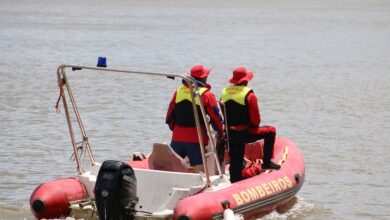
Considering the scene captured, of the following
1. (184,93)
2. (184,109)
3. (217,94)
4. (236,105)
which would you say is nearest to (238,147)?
(236,105)

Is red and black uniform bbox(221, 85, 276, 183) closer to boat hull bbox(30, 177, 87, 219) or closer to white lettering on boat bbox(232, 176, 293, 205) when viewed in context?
white lettering on boat bbox(232, 176, 293, 205)

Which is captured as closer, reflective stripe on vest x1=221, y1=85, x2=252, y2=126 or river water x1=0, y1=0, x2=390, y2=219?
reflective stripe on vest x1=221, y1=85, x2=252, y2=126

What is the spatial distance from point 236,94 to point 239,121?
0.96 feet

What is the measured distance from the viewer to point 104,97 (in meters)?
21.5

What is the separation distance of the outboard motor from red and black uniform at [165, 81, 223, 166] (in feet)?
4.16

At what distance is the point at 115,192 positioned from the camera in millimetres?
9117

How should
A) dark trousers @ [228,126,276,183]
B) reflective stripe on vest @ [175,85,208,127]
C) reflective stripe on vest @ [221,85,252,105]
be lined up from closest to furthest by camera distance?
reflective stripe on vest @ [175,85,208,127] → reflective stripe on vest @ [221,85,252,105] → dark trousers @ [228,126,276,183]

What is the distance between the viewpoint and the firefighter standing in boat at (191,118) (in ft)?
33.5

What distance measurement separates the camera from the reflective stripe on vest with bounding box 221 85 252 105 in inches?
419

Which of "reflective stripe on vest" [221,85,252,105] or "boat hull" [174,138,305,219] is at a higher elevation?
"reflective stripe on vest" [221,85,252,105]

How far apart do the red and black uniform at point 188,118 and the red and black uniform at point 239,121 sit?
1.34 ft

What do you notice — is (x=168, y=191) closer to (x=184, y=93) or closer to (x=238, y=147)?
(x=184, y=93)

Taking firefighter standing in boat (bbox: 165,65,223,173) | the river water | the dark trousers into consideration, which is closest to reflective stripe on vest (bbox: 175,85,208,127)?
firefighter standing in boat (bbox: 165,65,223,173)

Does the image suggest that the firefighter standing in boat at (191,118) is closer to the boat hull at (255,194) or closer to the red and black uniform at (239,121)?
the red and black uniform at (239,121)
